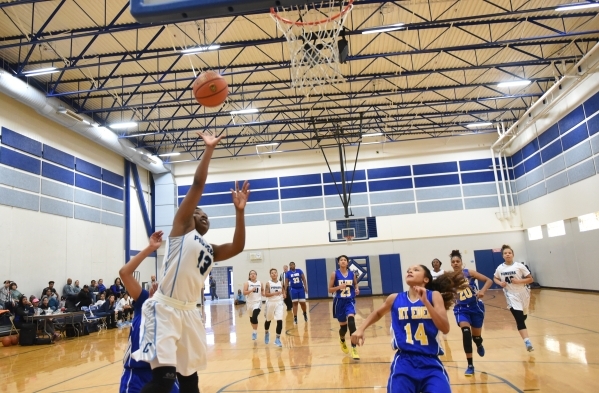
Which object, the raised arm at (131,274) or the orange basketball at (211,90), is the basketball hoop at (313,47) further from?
the raised arm at (131,274)

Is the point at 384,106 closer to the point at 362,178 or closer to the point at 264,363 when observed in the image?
the point at 362,178

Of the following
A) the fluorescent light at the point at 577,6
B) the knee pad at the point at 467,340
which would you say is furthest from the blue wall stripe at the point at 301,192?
the knee pad at the point at 467,340

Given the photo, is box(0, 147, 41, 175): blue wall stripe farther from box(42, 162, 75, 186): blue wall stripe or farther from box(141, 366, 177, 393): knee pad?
box(141, 366, 177, 393): knee pad

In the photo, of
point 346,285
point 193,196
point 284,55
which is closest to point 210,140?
point 193,196

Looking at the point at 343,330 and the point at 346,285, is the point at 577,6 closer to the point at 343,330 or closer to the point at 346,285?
the point at 346,285

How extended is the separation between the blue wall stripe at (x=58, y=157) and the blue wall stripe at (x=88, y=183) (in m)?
0.63

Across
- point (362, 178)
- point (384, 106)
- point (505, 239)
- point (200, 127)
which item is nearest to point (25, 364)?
point (200, 127)

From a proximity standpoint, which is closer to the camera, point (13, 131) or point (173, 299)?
point (173, 299)

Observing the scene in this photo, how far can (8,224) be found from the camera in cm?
1459

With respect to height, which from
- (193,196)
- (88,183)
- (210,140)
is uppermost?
(88,183)

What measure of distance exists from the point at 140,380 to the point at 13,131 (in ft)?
50.0

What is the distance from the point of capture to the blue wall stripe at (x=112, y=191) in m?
20.7

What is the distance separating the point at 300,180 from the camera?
83.1 feet

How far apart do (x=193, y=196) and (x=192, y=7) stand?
161cm
